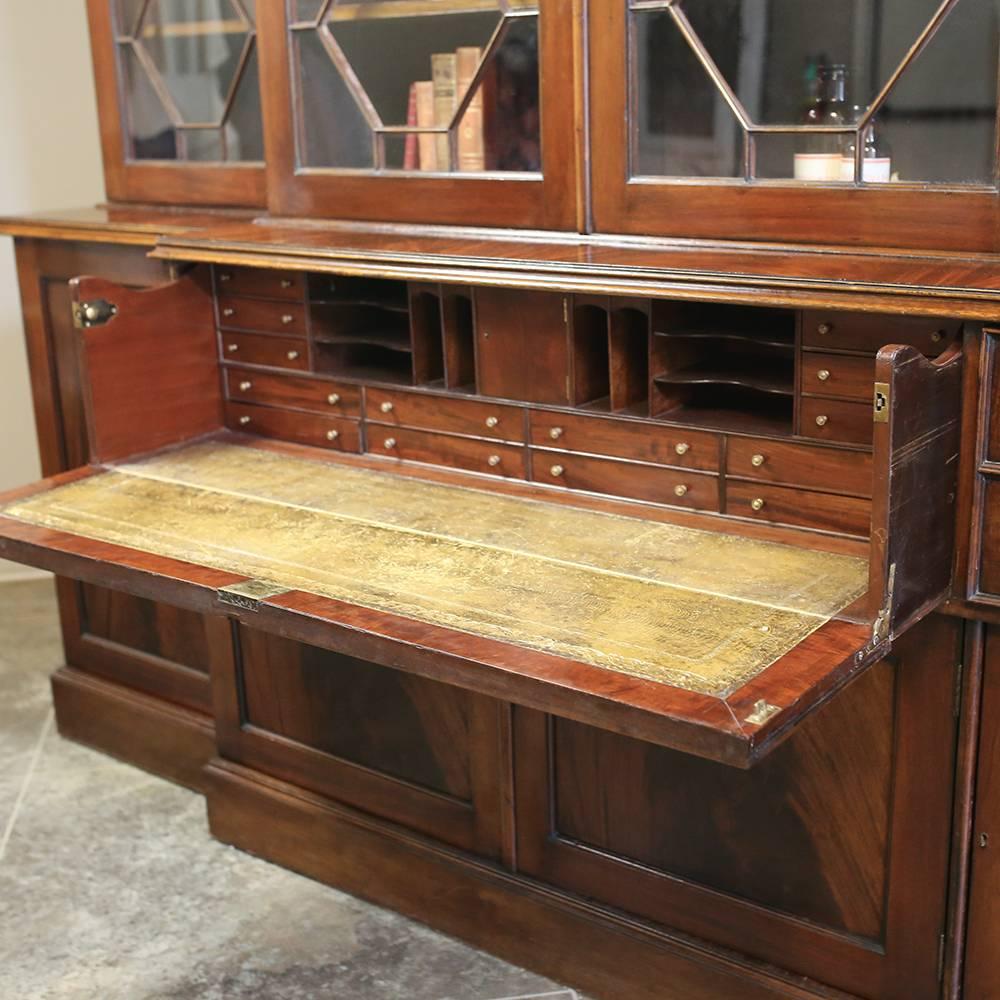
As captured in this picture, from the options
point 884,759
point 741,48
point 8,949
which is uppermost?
point 741,48

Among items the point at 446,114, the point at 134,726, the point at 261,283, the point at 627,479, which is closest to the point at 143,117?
the point at 261,283

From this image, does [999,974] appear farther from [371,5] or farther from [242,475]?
[371,5]

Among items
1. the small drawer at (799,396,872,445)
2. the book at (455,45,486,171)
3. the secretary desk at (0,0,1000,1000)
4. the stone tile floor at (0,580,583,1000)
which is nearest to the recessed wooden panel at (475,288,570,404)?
the secretary desk at (0,0,1000,1000)

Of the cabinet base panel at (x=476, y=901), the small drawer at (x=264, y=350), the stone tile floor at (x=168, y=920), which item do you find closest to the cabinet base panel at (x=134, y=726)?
the stone tile floor at (x=168, y=920)

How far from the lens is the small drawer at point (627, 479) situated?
2178 millimetres

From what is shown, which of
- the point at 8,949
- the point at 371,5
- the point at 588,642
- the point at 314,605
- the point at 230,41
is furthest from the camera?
the point at 230,41

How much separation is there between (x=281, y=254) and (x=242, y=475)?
39 cm

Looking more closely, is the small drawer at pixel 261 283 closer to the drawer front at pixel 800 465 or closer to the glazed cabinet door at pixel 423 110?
the glazed cabinet door at pixel 423 110

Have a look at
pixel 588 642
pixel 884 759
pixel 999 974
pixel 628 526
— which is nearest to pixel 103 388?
pixel 628 526

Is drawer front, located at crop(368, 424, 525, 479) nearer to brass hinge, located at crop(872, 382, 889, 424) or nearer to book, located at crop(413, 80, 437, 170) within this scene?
book, located at crop(413, 80, 437, 170)

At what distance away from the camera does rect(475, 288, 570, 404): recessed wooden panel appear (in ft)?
7.45

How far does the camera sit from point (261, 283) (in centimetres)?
269

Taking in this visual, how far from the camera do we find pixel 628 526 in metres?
2.15

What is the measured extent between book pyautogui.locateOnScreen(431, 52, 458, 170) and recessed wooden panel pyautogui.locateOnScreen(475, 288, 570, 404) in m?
0.29
